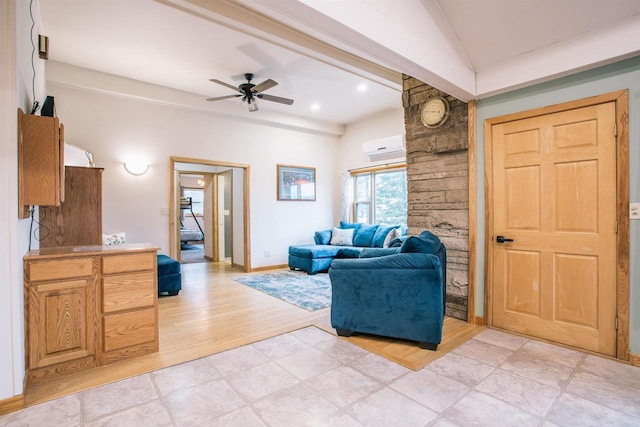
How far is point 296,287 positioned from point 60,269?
2.98m

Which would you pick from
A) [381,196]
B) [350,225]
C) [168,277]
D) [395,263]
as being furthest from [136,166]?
[381,196]

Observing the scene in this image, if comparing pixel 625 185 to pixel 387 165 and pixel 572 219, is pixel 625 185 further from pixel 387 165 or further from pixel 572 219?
pixel 387 165

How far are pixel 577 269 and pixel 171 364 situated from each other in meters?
3.30

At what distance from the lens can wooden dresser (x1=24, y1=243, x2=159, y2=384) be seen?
2041 millimetres

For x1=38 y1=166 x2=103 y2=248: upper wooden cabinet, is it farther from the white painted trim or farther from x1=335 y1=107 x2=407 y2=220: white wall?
x1=335 y1=107 x2=407 y2=220: white wall

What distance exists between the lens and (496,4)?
7.80ft

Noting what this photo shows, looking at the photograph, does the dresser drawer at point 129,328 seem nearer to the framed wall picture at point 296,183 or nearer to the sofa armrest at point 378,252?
the sofa armrest at point 378,252

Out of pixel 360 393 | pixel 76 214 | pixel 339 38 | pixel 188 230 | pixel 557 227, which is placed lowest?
pixel 360 393

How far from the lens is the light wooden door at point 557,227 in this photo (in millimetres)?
2389

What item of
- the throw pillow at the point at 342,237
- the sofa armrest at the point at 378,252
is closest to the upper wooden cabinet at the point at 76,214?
the sofa armrest at the point at 378,252

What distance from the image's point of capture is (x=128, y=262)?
2.38 metres

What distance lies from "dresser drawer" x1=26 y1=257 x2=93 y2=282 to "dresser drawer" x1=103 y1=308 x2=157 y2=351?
391 mm

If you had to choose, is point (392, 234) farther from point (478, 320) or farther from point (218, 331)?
point (218, 331)

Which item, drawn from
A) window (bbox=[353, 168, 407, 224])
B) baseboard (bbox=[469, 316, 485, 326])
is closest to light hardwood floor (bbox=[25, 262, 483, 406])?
baseboard (bbox=[469, 316, 485, 326])
